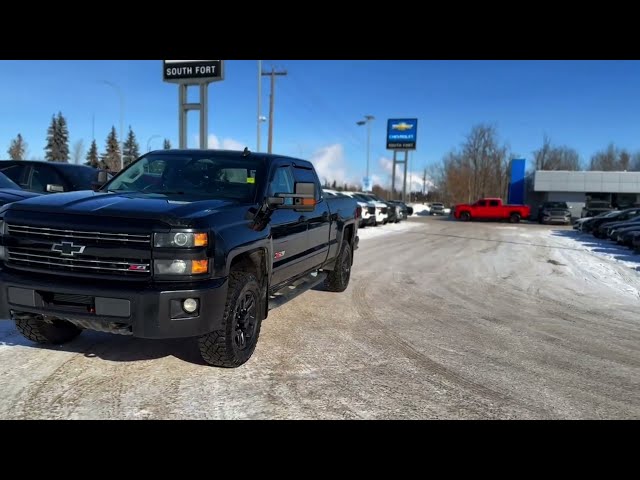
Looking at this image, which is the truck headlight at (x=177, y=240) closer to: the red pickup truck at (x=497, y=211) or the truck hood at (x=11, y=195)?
the truck hood at (x=11, y=195)

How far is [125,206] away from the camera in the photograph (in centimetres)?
377

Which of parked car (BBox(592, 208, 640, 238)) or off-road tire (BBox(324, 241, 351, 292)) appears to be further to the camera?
parked car (BBox(592, 208, 640, 238))

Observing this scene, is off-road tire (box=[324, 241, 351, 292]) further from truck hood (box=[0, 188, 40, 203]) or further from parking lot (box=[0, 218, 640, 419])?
truck hood (box=[0, 188, 40, 203])

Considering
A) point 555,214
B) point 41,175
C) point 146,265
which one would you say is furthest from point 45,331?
point 555,214

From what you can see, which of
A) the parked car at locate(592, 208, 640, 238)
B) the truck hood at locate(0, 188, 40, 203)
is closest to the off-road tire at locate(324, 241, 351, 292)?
the truck hood at locate(0, 188, 40, 203)

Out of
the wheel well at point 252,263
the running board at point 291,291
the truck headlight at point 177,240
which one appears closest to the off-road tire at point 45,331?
the truck headlight at point 177,240

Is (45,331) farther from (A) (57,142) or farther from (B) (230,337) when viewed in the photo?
(A) (57,142)

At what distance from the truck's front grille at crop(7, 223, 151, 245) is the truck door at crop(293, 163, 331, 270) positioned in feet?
7.73

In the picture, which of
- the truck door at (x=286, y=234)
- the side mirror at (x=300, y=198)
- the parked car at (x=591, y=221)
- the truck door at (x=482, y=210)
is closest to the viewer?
the side mirror at (x=300, y=198)

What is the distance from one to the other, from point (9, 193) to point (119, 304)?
531 centimetres

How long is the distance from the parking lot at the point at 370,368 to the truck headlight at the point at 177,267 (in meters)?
0.90

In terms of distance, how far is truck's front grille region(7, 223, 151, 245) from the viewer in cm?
352

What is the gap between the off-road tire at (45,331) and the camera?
4.27 metres
